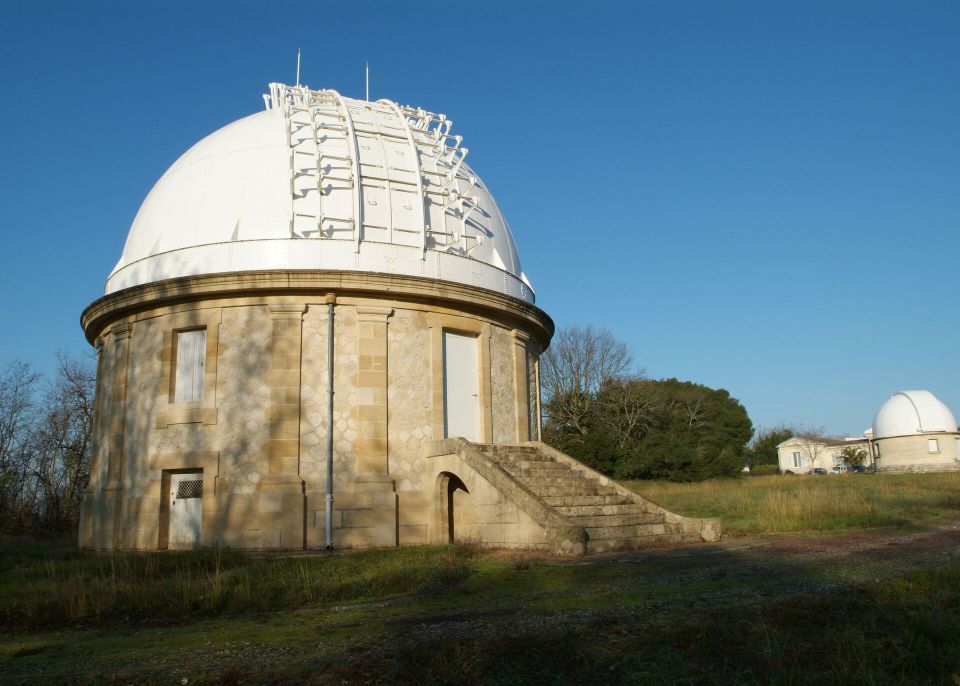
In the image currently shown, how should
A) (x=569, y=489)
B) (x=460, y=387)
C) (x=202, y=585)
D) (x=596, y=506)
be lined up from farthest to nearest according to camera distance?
(x=460, y=387), (x=569, y=489), (x=596, y=506), (x=202, y=585)

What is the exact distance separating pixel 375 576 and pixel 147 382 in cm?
794

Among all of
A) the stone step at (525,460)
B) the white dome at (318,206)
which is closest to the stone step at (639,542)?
the stone step at (525,460)

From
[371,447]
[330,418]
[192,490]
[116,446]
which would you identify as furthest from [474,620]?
[116,446]

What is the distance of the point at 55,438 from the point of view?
32188mm

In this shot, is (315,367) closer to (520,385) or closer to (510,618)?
(520,385)

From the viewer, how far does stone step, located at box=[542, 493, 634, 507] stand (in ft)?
39.9

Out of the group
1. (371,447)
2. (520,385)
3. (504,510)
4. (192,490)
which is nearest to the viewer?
(504,510)

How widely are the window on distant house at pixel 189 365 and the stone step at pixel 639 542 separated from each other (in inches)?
316

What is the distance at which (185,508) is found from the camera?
555 inches

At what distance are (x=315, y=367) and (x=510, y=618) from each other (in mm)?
8553

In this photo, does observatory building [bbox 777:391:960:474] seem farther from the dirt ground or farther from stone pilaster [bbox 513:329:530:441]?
the dirt ground

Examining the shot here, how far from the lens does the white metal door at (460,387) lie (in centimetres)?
1520

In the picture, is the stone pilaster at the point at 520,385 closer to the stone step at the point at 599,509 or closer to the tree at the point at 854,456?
the stone step at the point at 599,509

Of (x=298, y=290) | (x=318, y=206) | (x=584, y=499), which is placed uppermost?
(x=318, y=206)
